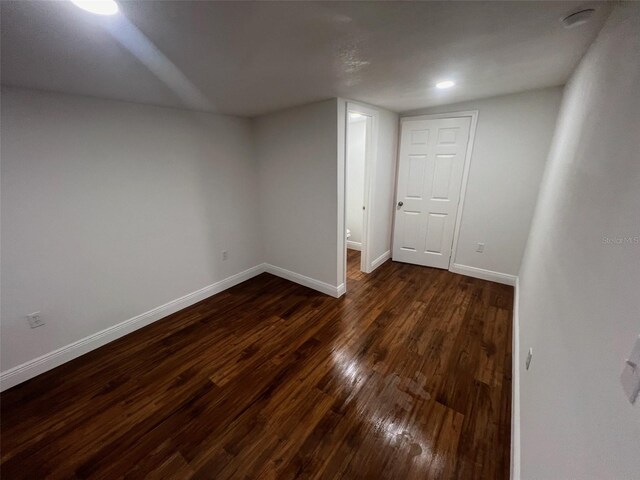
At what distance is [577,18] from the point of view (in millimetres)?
1106

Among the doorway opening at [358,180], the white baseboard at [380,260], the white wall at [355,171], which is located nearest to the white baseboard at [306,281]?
the doorway opening at [358,180]

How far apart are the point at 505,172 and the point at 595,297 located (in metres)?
2.56

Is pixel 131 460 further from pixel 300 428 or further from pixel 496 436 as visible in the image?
pixel 496 436

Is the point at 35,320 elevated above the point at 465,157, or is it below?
below

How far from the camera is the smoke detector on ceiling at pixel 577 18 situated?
1.07 meters

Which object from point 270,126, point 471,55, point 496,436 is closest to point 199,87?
point 270,126

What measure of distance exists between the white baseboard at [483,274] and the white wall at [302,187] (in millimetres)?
1693

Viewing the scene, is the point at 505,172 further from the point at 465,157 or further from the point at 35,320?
the point at 35,320

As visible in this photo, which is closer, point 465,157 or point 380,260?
point 465,157

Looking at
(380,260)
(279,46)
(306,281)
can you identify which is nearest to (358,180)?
(380,260)

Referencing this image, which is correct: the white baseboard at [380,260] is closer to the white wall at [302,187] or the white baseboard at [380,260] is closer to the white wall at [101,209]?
the white wall at [302,187]

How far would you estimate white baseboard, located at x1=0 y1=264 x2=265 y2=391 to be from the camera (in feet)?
5.98

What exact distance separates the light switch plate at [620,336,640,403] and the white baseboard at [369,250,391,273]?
2982 millimetres


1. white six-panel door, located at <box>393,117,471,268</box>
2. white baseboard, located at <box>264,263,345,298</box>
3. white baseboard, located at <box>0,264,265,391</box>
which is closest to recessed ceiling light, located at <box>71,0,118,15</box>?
white baseboard, located at <box>0,264,265,391</box>
